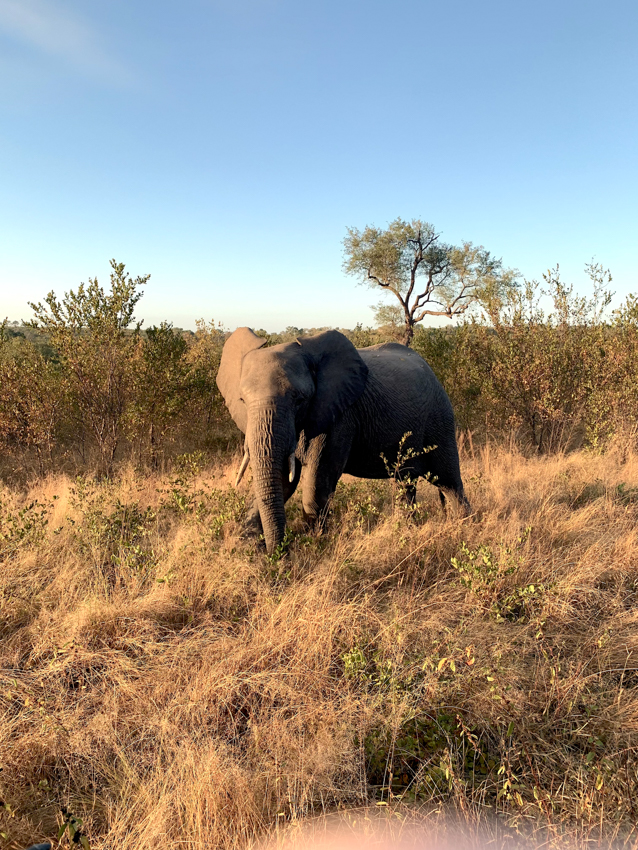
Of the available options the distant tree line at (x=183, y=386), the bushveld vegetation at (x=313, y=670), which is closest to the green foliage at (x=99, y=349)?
the distant tree line at (x=183, y=386)

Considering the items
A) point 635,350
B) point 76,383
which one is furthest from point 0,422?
point 635,350

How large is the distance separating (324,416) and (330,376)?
1.71 ft

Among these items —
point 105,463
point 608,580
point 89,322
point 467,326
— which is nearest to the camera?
point 608,580

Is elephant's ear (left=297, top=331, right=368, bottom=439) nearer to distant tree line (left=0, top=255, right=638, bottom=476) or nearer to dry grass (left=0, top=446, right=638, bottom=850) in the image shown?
dry grass (left=0, top=446, right=638, bottom=850)

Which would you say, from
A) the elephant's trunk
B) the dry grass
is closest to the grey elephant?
the elephant's trunk

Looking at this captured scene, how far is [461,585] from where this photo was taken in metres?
4.11

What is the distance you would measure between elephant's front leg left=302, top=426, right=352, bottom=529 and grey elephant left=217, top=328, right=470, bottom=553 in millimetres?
12

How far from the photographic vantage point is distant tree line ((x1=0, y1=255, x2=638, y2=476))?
31.0 ft

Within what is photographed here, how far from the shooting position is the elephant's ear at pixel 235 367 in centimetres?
539

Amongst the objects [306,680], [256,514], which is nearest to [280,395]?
[256,514]

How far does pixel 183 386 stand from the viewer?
1215 cm

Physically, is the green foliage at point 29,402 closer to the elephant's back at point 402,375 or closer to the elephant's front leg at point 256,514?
the elephant's front leg at point 256,514

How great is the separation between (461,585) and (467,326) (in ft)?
38.9

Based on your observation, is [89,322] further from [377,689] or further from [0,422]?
[377,689]
